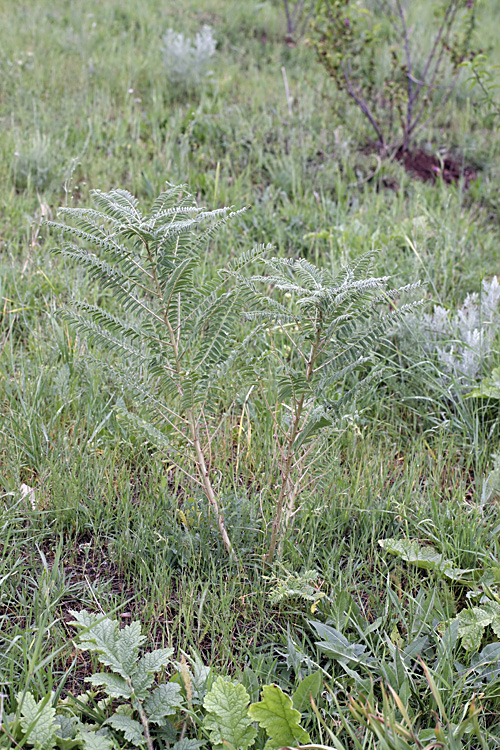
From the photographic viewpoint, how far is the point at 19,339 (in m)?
2.81

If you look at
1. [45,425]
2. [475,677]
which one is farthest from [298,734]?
[45,425]

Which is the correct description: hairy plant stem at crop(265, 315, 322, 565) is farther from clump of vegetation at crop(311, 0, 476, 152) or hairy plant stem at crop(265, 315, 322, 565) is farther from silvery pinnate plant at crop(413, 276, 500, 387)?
clump of vegetation at crop(311, 0, 476, 152)

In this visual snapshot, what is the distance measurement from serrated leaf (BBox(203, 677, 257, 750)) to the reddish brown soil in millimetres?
4137

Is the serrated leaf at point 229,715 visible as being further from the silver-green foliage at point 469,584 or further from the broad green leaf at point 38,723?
the silver-green foliage at point 469,584

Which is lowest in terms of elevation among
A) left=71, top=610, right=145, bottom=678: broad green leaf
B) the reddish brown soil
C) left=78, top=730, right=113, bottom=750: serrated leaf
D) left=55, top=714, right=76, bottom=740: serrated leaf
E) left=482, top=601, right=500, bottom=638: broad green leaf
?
left=55, top=714, right=76, bottom=740: serrated leaf

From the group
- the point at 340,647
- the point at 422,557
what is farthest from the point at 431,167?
the point at 340,647

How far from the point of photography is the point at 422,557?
1.94 metres

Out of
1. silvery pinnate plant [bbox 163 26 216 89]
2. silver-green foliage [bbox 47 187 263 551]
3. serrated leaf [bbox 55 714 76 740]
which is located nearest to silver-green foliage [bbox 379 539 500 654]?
silver-green foliage [bbox 47 187 263 551]

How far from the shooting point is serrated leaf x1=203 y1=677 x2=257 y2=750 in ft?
4.64

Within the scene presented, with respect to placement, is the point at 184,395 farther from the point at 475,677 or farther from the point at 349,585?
the point at 475,677

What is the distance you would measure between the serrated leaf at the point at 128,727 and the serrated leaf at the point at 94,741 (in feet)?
0.11

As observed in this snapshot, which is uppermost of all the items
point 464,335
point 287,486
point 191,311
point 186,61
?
point 186,61

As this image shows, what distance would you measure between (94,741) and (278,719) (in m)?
0.42

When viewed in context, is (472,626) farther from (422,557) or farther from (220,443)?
(220,443)
